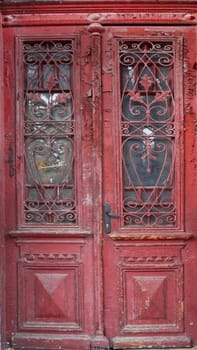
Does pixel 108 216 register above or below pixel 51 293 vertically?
above

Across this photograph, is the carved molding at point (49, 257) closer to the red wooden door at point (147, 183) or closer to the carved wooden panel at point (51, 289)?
the carved wooden panel at point (51, 289)

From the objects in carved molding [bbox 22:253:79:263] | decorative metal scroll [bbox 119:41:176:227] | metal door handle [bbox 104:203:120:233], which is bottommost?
carved molding [bbox 22:253:79:263]

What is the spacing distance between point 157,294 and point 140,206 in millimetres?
752

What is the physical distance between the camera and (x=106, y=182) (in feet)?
15.1

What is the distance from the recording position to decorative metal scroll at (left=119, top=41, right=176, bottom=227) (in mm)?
4586

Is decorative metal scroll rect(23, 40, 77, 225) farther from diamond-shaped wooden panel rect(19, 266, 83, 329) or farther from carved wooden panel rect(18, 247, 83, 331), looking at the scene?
diamond-shaped wooden panel rect(19, 266, 83, 329)

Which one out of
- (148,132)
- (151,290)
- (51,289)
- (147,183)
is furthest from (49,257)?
(148,132)

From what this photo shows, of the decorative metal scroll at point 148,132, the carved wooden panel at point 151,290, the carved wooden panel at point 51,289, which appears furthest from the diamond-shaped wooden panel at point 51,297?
the decorative metal scroll at point 148,132

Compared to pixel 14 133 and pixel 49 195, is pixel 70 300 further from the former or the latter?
pixel 14 133

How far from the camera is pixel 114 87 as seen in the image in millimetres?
4578

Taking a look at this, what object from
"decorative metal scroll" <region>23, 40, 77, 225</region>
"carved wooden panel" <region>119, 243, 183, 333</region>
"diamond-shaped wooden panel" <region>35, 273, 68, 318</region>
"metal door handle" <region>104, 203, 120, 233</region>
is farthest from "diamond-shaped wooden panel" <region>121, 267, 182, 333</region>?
"decorative metal scroll" <region>23, 40, 77, 225</region>

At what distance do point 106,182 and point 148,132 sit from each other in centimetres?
55

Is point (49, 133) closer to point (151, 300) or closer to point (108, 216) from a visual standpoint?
point (108, 216)

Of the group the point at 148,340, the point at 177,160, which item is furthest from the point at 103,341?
the point at 177,160
